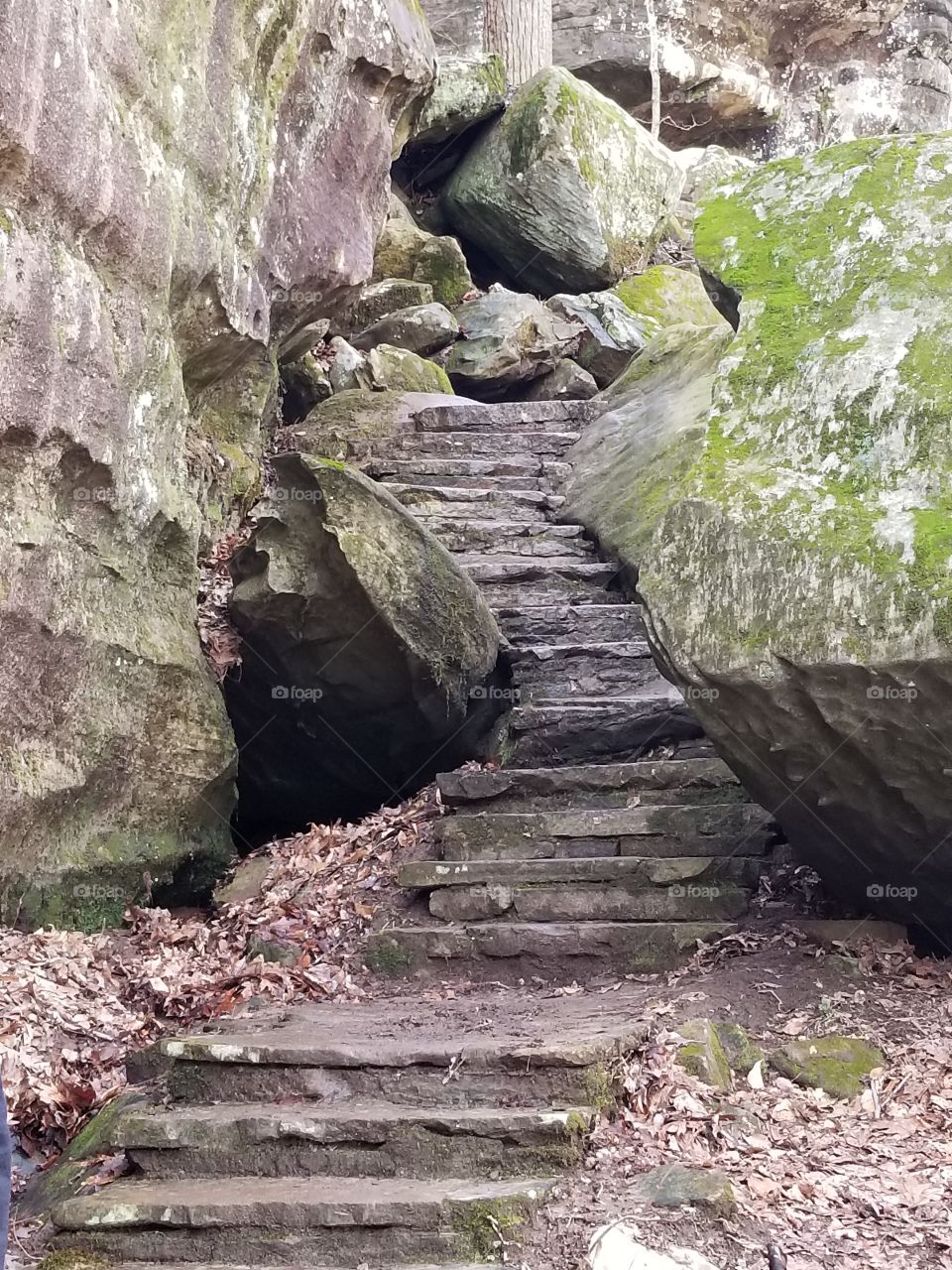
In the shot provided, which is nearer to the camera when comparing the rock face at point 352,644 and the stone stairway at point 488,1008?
the stone stairway at point 488,1008

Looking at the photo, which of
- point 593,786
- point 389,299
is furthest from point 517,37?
point 593,786

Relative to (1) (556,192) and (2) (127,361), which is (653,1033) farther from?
(1) (556,192)

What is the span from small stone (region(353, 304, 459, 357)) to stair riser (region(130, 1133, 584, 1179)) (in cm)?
1047

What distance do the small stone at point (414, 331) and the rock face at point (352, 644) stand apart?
5.82 meters

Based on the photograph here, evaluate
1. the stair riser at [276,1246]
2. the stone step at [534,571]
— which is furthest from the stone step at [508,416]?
the stair riser at [276,1246]

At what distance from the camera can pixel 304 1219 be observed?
13.2 ft

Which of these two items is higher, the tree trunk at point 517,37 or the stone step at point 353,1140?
the tree trunk at point 517,37

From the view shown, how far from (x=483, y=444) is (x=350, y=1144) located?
26.7 feet

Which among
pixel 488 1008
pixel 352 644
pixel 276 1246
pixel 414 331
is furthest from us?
pixel 414 331

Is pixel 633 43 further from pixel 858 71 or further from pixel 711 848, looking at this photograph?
pixel 711 848

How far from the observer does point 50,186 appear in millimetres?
6172

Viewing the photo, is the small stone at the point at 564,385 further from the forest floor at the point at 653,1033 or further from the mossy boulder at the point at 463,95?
the forest floor at the point at 653,1033

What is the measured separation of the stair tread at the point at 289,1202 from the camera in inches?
155

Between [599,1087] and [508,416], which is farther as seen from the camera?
[508,416]
